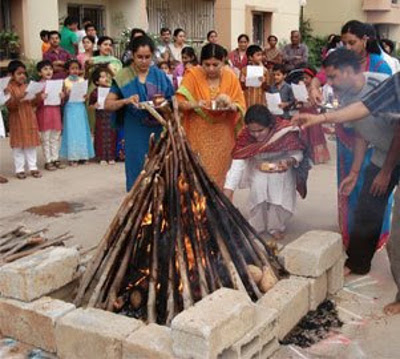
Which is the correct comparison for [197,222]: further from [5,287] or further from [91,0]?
[91,0]

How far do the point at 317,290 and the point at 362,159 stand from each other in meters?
1.26

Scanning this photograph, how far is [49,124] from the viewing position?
8.45 meters

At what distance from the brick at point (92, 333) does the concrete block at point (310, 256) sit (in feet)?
3.81

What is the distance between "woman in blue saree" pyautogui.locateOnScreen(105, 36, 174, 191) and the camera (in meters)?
5.11

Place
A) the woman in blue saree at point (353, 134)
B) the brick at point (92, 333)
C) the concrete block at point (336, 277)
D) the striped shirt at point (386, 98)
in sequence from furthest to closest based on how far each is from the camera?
the woman in blue saree at point (353, 134)
the concrete block at point (336, 277)
the striped shirt at point (386, 98)
the brick at point (92, 333)

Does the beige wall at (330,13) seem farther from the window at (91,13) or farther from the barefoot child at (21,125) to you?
the barefoot child at (21,125)

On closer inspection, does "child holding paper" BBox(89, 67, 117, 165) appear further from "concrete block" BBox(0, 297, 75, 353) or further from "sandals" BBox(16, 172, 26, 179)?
"concrete block" BBox(0, 297, 75, 353)

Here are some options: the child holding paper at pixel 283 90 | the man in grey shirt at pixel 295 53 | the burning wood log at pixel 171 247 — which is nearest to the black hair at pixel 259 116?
the burning wood log at pixel 171 247

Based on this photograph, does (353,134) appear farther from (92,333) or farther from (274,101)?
(274,101)

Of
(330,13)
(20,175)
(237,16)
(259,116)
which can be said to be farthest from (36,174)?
(330,13)

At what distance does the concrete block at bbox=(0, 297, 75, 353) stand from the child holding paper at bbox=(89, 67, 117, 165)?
17.7 feet

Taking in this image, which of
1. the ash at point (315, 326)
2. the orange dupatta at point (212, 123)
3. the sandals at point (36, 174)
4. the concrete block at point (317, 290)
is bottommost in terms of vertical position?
the ash at point (315, 326)

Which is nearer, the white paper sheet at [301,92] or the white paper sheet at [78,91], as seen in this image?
the white paper sheet at [301,92]

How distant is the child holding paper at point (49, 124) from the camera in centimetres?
844
